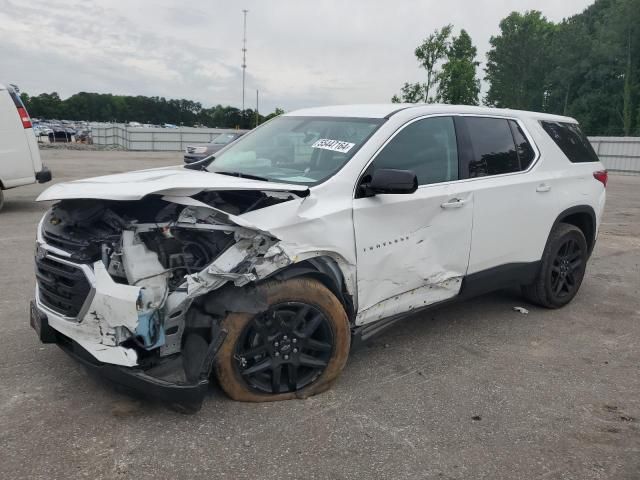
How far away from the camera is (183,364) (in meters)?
2.95

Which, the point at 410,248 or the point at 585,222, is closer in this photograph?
the point at 410,248

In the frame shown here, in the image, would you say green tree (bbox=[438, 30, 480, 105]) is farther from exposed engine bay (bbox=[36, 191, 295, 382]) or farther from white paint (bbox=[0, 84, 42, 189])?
exposed engine bay (bbox=[36, 191, 295, 382])

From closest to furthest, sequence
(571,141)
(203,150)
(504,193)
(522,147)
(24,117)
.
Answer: (504,193), (522,147), (571,141), (24,117), (203,150)

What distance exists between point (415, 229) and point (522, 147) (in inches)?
64.7

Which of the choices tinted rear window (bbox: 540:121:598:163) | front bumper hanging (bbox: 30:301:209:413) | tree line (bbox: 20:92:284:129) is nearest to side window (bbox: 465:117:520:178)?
tinted rear window (bbox: 540:121:598:163)

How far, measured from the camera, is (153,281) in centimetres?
281

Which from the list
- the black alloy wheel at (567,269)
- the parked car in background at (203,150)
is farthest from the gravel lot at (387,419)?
the parked car in background at (203,150)

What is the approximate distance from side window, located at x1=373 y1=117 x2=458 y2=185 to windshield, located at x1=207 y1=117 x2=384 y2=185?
0.20 m

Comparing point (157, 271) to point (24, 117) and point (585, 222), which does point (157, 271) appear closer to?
point (585, 222)

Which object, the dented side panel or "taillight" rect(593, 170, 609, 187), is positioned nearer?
the dented side panel

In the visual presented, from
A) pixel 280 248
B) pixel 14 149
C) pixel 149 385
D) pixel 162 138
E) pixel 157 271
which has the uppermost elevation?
pixel 162 138

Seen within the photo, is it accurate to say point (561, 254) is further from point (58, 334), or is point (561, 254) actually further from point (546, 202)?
point (58, 334)

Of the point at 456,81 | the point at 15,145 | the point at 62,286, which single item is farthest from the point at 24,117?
the point at 456,81

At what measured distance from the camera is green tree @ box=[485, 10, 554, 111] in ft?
197
